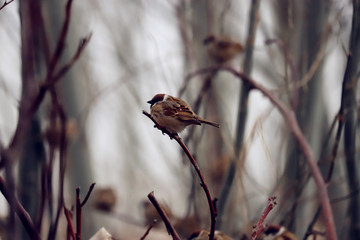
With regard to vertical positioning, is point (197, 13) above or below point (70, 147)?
above

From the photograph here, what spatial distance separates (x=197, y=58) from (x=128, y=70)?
1.08 m

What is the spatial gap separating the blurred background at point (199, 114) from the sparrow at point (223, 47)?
12cm

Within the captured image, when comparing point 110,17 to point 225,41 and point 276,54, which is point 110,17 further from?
point 225,41

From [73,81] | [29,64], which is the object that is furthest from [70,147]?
[29,64]

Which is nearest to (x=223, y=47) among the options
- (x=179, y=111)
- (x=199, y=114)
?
(x=199, y=114)

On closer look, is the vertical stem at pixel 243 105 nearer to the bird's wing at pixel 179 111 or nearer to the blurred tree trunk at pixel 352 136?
the blurred tree trunk at pixel 352 136

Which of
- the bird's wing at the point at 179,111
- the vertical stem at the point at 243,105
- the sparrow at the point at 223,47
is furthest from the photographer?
the sparrow at the point at 223,47

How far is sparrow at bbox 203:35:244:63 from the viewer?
3139mm

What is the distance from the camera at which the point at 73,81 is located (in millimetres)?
3598

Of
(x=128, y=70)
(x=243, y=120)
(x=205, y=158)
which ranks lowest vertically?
(x=205, y=158)

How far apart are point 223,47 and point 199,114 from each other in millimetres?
540

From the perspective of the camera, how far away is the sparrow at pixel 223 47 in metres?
3.14

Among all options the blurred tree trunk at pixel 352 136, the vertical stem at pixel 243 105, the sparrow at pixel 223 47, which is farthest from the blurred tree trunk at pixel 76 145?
the blurred tree trunk at pixel 352 136

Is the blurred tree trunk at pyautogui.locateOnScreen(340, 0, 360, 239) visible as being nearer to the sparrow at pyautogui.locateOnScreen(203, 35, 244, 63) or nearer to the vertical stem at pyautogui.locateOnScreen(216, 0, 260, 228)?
the vertical stem at pyautogui.locateOnScreen(216, 0, 260, 228)
